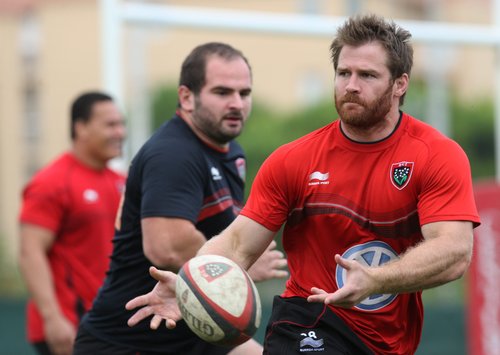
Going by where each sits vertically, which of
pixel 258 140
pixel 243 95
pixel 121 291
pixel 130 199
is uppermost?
pixel 243 95

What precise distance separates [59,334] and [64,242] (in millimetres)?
692

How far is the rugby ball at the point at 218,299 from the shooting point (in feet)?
14.9

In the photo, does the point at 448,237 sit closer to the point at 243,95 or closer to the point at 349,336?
the point at 349,336

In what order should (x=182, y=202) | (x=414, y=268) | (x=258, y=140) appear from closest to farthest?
(x=414, y=268) < (x=182, y=202) < (x=258, y=140)

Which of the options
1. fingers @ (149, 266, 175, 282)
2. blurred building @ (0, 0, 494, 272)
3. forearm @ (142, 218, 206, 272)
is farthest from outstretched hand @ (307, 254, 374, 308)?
blurred building @ (0, 0, 494, 272)

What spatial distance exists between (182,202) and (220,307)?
3.59 feet

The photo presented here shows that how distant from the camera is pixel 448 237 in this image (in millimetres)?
4457

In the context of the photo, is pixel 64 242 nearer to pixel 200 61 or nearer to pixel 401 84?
pixel 200 61

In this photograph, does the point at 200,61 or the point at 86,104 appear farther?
the point at 86,104

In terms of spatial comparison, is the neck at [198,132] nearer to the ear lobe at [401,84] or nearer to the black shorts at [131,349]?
the black shorts at [131,349]

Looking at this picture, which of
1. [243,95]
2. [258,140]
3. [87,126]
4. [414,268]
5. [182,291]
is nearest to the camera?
[414,268]

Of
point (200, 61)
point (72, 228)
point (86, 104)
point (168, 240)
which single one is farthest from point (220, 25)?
point (168, 240)

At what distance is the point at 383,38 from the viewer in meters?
4.75

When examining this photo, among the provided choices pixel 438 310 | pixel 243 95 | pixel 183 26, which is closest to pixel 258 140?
pixel 438 310
